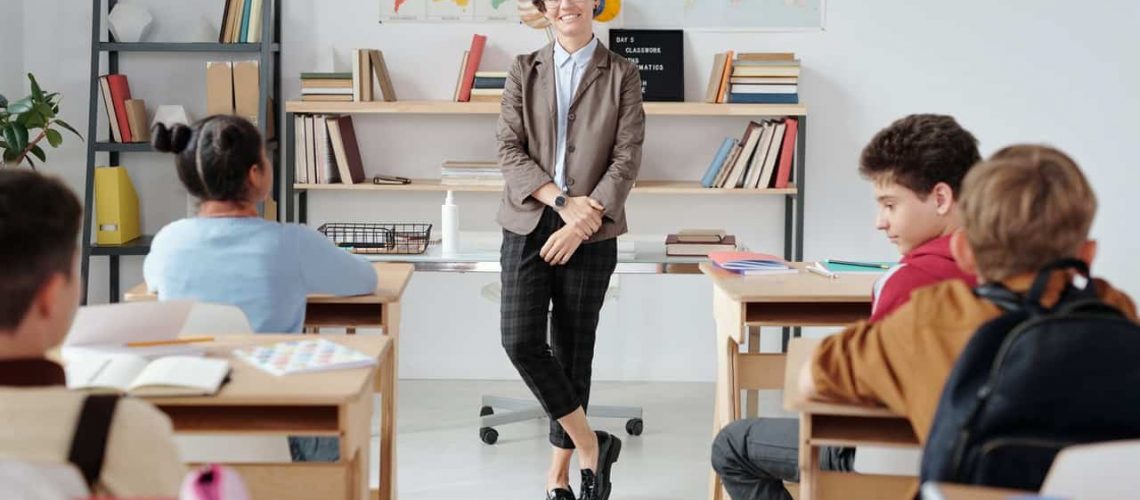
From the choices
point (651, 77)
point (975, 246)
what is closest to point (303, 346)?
point (975, 246)

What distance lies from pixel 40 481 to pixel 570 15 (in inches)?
93.8

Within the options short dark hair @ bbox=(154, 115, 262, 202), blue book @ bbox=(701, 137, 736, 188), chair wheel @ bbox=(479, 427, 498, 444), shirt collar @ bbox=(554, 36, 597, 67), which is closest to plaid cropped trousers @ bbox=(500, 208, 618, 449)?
shirt collar @ bbox=(554, 36, 597, 67)

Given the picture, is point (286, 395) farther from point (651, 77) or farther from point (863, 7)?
point (863, 7)

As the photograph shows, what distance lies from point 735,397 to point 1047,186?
72.3 inches

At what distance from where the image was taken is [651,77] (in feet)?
17.1

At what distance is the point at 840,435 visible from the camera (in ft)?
7.56

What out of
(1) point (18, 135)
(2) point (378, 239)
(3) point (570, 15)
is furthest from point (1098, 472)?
(1) point (18, 135)

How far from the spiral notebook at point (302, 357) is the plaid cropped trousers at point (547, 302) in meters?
1.22

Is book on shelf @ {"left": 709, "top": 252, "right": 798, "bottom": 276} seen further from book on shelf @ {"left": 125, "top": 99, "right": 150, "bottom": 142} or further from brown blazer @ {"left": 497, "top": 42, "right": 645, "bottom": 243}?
book on shelf @ {"left": 125, "top": 99, "right": 150, "bottom": 142}

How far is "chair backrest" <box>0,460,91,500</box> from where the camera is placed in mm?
1474

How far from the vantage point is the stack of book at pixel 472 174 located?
5.11m

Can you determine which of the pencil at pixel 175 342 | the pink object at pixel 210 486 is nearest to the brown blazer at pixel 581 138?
the pencil at pixel 175 342

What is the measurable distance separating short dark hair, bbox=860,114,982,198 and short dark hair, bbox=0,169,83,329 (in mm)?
1655

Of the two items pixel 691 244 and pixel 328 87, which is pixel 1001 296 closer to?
pixel 691 244
